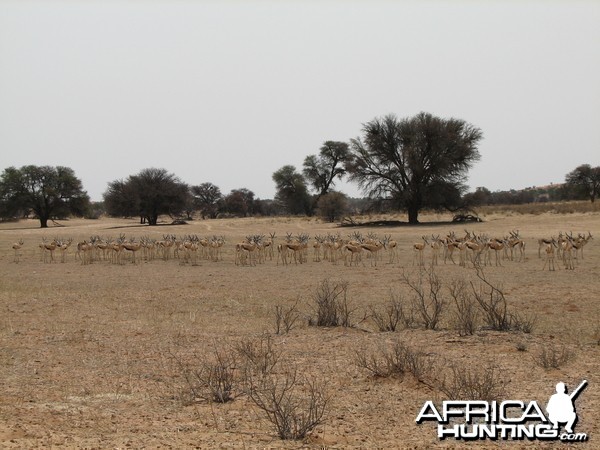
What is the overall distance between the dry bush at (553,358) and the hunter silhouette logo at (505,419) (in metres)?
1.57

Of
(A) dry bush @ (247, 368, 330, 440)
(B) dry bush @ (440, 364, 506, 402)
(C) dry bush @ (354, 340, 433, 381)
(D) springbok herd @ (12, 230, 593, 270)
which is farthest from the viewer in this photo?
(D) springbok herd @ (12, 230, 593, 270)

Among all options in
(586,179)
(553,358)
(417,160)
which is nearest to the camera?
(553,358)

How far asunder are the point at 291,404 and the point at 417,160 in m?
50.3

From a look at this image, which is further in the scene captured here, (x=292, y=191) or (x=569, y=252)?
(x=292, y=191)

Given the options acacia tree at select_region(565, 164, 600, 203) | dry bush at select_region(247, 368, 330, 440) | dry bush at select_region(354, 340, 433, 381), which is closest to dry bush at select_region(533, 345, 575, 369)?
dry bush at select_region(354, 340, 433, 381)

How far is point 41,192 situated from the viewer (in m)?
66.6

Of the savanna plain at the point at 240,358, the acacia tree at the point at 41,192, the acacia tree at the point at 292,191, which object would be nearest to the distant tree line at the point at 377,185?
the acacia tree at the point at 41,192

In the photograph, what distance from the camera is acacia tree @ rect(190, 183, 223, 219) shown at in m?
93.6

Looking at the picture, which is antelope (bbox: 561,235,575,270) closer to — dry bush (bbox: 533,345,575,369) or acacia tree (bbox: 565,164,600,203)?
dry bush (bbox: 533,345,575,369)

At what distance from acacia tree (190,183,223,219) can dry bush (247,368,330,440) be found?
8575cm

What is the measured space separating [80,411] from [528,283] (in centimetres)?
1486

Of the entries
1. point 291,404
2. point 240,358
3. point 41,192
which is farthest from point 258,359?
point 41,192

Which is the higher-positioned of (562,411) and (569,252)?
(569,252)

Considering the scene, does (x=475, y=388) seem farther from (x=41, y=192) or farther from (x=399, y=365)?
(x=41, y=192)
